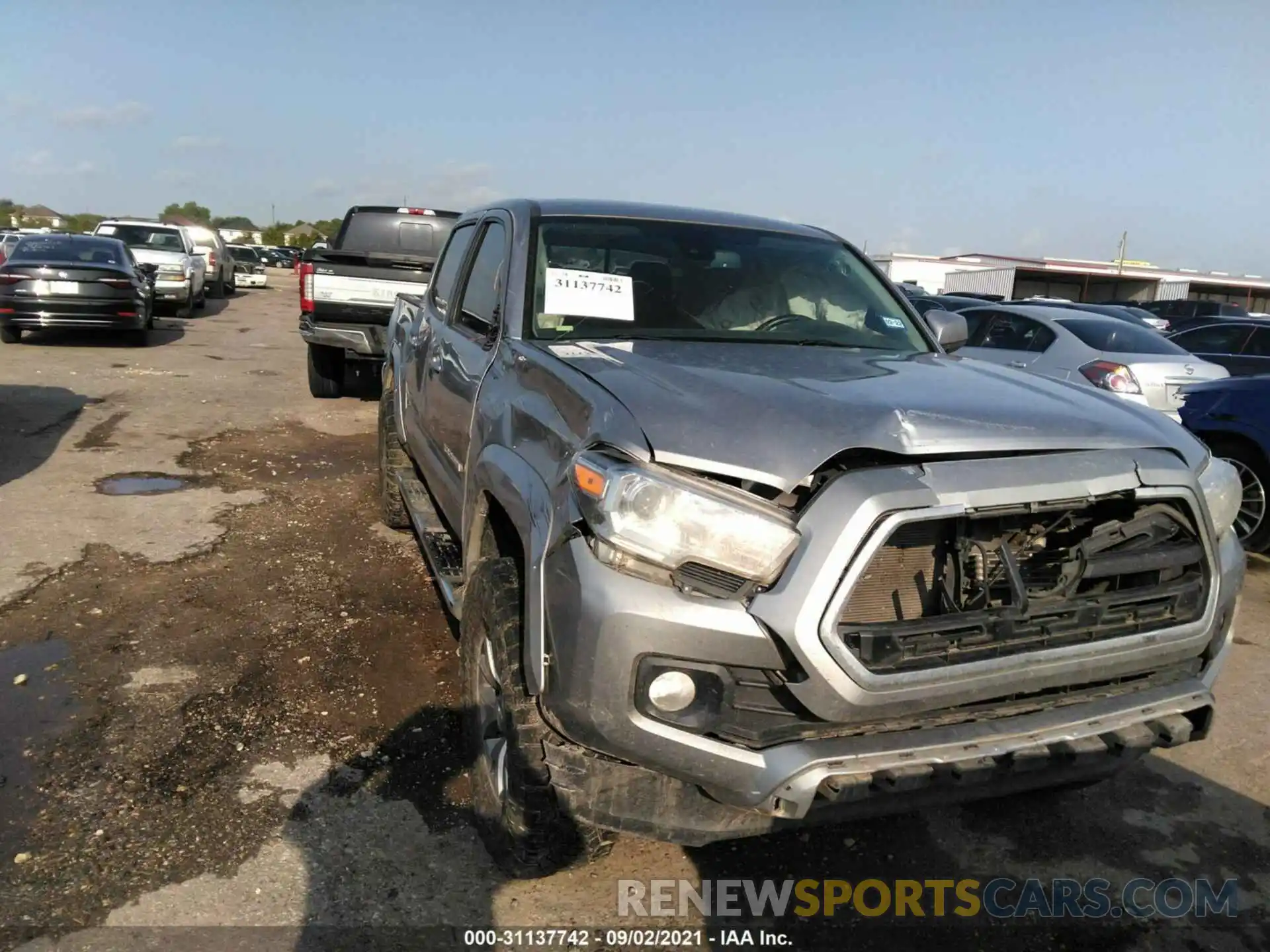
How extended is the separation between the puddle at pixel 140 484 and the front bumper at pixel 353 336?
251 centimetres

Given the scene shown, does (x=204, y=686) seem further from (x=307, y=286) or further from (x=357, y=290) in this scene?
(x=307, y=286)

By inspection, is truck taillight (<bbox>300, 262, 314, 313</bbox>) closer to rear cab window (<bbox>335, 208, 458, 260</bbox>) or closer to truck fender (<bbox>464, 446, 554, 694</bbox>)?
rear cab window (<bbox>335, 208, 458, 260</bbox>)

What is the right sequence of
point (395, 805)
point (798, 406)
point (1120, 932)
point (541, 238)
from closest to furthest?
point (798, 406)
point (1120, 932)
point (395, 805)
point (541, 238)

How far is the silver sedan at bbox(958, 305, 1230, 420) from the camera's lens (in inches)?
325

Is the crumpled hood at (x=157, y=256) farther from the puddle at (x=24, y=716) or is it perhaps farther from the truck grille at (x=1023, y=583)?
Answer: the truck grille at (x=1023, y=583)

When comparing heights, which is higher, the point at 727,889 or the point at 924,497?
the point at 924,497

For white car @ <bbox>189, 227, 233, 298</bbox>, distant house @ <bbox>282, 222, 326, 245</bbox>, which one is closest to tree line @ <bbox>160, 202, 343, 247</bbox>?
distant house @ <bbox>282, 222, 326, 245</bbox>

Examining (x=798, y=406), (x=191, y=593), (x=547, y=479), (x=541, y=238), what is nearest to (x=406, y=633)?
(x=191, y=593)

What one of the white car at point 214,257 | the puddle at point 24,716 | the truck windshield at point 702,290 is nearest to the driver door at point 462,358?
the truck windshield at point 702,290

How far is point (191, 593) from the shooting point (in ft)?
15.7

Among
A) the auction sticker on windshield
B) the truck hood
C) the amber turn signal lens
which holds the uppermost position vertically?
the auction sticker on windshield

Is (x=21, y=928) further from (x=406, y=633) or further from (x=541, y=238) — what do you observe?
(x=541, y=238)

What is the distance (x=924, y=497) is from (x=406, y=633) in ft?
9.73

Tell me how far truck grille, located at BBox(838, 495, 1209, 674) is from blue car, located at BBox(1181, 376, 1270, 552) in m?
4.38
